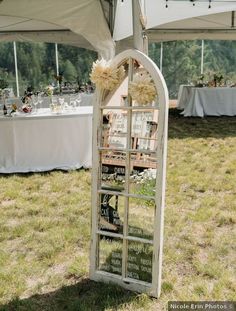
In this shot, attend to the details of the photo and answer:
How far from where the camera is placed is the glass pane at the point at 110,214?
6.95 ft

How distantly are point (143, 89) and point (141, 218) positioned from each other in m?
0.65

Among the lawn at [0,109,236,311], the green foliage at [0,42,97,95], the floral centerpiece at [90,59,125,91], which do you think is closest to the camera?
the floral centerpiece at [90,59,125,91]

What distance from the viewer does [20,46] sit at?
16.5 metres

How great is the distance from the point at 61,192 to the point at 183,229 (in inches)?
52.4

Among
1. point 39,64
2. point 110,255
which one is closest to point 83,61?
point 39,64

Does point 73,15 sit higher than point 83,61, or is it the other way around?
point 83,61

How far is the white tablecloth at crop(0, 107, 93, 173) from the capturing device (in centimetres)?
441

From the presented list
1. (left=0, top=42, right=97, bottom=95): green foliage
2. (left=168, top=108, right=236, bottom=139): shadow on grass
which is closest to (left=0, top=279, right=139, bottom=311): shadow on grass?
(left=168, top=108, right=236, bottom=139): shadow on grass

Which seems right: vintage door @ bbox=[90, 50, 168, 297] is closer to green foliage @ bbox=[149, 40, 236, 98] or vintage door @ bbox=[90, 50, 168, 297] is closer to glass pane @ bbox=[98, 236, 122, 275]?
glass pane @ bbox=[98, 236, 122, 275]

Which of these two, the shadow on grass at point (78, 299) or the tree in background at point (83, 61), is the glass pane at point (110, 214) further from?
the tree in background at point (83, 61)

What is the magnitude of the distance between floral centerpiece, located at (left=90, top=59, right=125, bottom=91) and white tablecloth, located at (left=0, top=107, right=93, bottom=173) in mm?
2507

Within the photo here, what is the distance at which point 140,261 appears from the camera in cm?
209

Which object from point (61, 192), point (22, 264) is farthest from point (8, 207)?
point (22, 264)

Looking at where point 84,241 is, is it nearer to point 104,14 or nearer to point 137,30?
point 137,30
